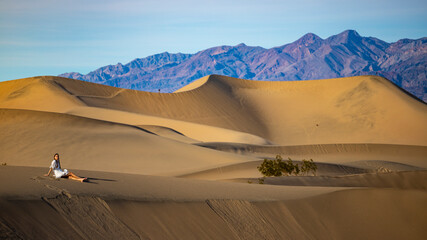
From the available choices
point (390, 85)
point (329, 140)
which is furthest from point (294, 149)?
point (390, 85)

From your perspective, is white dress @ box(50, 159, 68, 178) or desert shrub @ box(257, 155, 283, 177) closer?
white dress @ box(50, 159, 68, 178)

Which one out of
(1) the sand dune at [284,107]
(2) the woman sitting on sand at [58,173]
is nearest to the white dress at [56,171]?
(2) the woman sitting on sand at [58,173]

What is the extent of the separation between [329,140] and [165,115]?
75.6ft

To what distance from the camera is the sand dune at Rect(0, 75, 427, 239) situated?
1262 cm

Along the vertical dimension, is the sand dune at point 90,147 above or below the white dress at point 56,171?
below

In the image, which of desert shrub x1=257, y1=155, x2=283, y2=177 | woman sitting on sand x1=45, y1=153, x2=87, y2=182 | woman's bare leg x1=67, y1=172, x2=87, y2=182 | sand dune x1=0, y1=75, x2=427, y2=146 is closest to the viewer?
woman's bare leg x1=67, y1=172, x2=87, y2=182

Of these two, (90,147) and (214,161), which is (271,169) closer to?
(214,161)

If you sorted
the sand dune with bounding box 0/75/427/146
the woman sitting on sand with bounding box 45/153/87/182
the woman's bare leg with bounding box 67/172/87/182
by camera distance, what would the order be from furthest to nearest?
1. the sand dune with bounding box 0/75/427/146
2. the woman sitting on sand with bounding box 45/153/87/182
3. the woman's bare leg with bounding box 67/172/87/182

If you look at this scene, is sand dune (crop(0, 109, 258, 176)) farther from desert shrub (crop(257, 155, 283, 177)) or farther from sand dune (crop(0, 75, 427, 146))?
sand dune (crop(0, 75, 427, 146))

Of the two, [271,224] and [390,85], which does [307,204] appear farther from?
[390,85]

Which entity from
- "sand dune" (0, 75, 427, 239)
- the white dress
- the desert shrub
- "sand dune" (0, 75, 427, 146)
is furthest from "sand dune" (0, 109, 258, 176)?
"sand dune" (0, 75, 427, 146)

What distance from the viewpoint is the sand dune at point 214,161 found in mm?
12625

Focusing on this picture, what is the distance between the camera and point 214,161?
124 ft

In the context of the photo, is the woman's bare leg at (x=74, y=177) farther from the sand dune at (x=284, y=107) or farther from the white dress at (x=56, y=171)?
the sand dune at (x=284, y=107)
